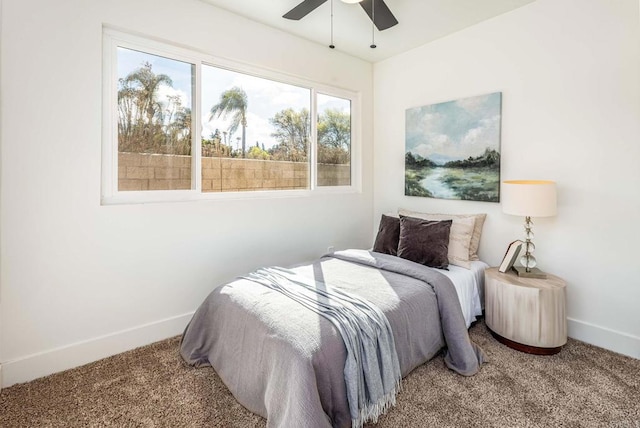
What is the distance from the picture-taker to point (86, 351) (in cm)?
228

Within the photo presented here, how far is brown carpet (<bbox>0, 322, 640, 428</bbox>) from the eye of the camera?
172 centimetres

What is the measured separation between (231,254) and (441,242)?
187 centimetres

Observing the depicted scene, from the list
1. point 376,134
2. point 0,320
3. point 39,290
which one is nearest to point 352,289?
point 39,290

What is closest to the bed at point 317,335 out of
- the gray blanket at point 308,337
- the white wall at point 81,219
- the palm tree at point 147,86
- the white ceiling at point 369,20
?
the gray blanket at point 308,337

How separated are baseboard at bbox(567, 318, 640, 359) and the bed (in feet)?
2.32

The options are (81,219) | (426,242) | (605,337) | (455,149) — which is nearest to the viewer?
(81,219)

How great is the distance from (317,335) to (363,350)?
28cm

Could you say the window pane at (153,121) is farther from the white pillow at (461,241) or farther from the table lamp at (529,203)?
the table lamp at (529,203)

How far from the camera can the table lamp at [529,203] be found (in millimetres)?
2410

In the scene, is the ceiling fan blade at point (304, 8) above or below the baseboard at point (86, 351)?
above

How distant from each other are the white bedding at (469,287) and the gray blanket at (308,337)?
1.19 feet

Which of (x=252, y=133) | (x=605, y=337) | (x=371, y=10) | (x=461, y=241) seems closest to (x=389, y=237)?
(x=461, y=241)

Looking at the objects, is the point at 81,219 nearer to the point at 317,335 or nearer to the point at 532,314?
the point at 317,335

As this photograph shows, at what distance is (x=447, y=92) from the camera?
3.35 metres
